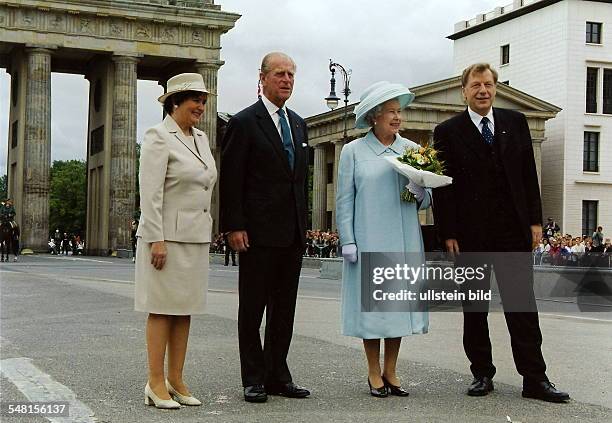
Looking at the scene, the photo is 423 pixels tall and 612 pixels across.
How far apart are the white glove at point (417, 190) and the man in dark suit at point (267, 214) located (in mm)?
817

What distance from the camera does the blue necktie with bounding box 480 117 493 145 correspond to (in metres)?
7.54

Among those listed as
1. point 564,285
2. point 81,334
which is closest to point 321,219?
point 564,285

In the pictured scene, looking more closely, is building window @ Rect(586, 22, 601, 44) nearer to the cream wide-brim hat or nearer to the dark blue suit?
the dark blue suit

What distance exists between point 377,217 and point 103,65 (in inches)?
2514

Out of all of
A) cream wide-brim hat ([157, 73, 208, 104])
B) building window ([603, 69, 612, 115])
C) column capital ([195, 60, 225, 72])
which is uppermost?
column capital ([195, 60, 225, 72])

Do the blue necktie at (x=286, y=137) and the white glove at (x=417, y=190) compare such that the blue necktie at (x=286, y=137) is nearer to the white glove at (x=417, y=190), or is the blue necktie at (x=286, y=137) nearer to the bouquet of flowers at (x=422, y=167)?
the bouquet of flowers at (x=422, y=167)

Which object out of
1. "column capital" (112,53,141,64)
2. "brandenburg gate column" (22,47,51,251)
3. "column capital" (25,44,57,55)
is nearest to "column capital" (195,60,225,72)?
"column capital" (112,53,141,64)

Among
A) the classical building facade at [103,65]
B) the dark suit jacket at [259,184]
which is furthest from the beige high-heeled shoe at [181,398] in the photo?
the classical building facade at [103,65]

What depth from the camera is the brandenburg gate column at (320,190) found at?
76.0 metres

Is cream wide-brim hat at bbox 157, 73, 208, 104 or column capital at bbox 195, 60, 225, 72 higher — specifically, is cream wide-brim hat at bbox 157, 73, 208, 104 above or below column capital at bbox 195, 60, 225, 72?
below

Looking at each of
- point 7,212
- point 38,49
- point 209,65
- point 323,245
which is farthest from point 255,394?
point 209,65

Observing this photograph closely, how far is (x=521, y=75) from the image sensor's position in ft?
241

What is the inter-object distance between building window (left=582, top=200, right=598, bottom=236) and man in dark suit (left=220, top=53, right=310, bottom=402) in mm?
64773

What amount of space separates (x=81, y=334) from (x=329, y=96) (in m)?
32.1
